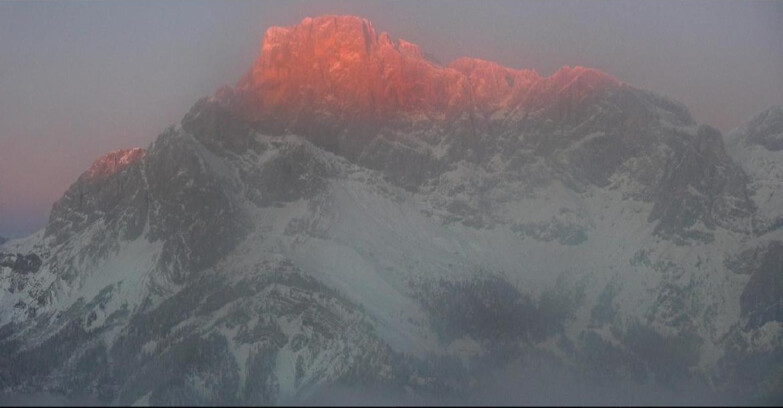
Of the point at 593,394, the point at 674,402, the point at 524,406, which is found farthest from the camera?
the point at 593,394

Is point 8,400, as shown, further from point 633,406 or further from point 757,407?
point 757,407

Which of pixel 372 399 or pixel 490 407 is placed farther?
pixel 372 399

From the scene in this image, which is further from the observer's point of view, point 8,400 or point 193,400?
point 193,400

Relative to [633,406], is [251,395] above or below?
below

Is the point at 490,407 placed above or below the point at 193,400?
above

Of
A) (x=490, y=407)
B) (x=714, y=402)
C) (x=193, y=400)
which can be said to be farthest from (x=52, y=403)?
(x=714, y=402)

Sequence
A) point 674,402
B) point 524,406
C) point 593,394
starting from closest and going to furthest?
point 524,406 < point 674,402 < point 593,394

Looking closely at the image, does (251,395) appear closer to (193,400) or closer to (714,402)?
(193,400)

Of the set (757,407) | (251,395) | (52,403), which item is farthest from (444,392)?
(52,403)
